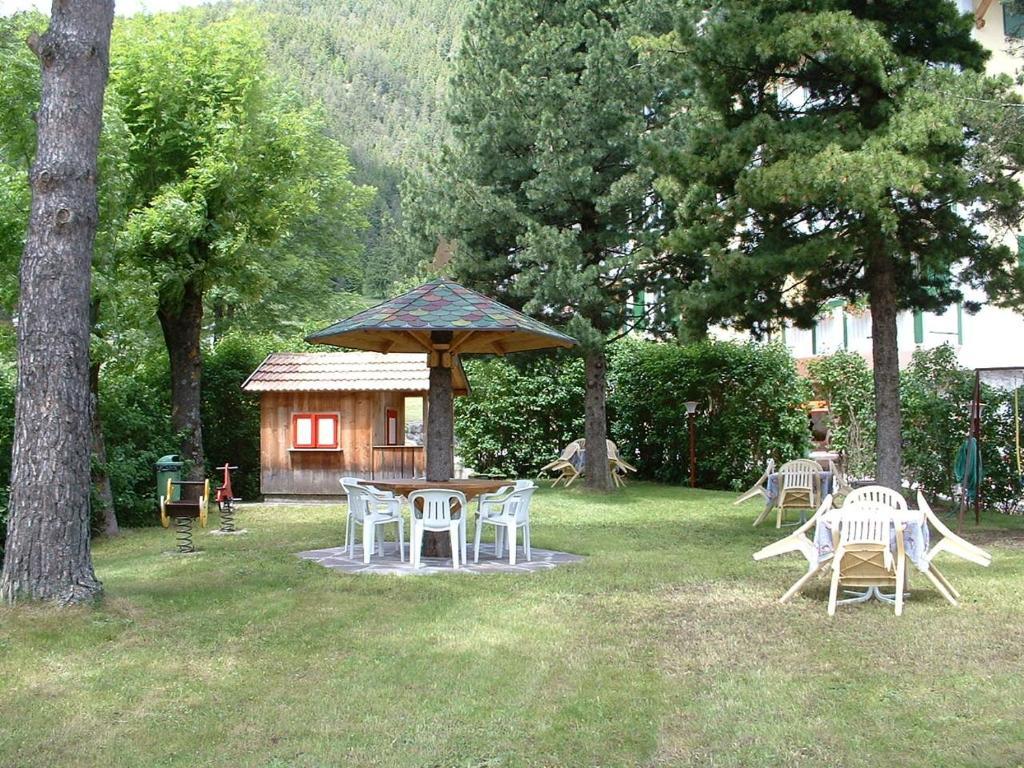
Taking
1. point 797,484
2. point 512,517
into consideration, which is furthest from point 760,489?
point 512,517

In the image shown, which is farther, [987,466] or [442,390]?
[987,466]

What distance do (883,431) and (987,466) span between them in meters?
3.75

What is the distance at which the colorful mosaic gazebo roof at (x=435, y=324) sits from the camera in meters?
10.0

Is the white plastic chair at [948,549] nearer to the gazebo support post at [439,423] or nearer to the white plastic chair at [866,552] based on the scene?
the white plastic chair at [866,552]

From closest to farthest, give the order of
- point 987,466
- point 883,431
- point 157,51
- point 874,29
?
point 874,29, point 883,431, point 987,466, point 157,51

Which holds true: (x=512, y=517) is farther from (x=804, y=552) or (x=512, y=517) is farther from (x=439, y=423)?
(x=804, y=552)

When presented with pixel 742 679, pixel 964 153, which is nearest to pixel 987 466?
pixel 964 153

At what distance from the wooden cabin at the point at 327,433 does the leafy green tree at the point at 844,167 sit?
7.14m

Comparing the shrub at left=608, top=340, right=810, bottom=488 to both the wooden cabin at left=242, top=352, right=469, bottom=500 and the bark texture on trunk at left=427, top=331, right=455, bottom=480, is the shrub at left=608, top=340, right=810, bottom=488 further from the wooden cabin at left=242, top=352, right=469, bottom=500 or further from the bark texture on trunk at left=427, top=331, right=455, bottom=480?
the bark texture on trunk at left=427, top=331, right=455, bottom=480

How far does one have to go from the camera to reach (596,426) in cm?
1869

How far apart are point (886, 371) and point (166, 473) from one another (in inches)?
410

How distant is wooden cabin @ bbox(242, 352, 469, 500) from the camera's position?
1848 centimetres

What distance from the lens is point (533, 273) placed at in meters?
17.1

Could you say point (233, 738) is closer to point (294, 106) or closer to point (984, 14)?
point (294, 106)
